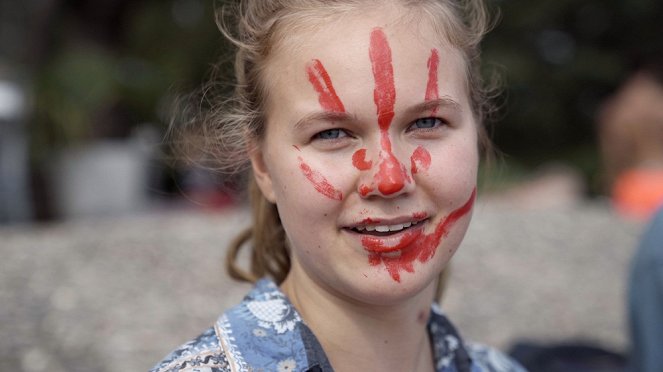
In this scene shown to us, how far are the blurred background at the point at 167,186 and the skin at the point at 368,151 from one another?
647 millimetres

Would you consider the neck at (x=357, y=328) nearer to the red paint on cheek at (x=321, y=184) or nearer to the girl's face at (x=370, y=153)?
the girl's face at (x=370, y=153)

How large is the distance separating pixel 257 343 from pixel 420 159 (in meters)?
0.52

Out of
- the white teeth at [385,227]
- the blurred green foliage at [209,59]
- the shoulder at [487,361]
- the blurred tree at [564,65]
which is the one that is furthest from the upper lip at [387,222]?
the blurred tree at [564,65]

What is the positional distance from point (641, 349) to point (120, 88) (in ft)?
20.9

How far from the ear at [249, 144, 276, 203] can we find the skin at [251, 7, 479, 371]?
2.7 inches

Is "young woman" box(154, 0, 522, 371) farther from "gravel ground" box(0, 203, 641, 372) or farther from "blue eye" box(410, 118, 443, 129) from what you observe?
"gravel ground" box(0, 203, 641, 372)

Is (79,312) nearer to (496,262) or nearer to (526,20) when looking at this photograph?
(496,262)

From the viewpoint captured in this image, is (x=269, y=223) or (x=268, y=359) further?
(x=269, y=223)

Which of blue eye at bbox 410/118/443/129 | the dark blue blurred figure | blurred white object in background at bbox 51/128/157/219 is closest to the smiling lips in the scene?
blue eye at bbox 410/118/443/129

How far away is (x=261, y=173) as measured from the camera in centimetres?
197

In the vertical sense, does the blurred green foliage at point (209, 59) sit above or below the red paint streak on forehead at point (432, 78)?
below

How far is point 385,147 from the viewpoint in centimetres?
172

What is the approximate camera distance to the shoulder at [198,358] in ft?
5.62

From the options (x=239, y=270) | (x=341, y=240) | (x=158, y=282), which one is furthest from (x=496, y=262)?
(x=341, y=240)
